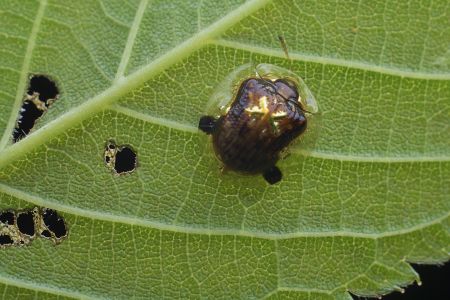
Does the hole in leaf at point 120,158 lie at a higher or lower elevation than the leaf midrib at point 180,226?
higher

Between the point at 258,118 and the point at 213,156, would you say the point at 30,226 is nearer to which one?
the point at 213,156

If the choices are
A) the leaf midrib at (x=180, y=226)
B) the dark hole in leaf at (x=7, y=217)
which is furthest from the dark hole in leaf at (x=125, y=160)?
the dark hole in leaf at (x=7, y=217)

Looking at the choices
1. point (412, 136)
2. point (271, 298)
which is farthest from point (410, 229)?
point (271, 298)

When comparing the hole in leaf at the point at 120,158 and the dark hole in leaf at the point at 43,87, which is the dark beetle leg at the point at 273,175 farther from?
the dark hole in leaf at the point at 43,87

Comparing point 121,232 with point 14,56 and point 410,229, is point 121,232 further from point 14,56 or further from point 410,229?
point 410,229

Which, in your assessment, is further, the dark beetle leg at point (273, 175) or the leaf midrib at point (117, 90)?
the dark beetle leg at point (273, 175)

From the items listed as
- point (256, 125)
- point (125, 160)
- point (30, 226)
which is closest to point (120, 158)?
point (125, 160)
